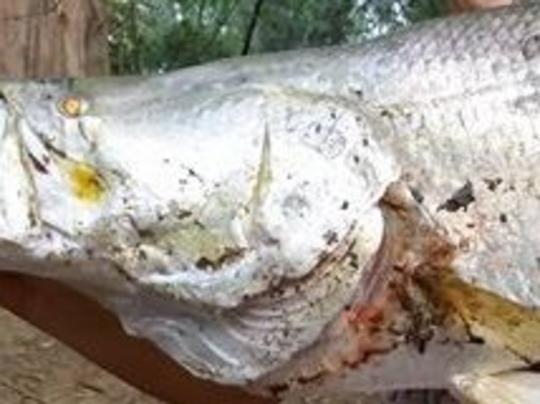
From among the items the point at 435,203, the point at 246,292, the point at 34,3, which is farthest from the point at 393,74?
the point at 34,3

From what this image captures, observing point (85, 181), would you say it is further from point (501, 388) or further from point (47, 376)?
point (47, 376)

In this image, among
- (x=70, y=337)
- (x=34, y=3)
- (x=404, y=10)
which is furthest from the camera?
(x=404, y=10)

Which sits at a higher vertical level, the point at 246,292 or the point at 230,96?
the point at 230,96

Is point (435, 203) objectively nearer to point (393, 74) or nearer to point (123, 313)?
point (393, 74)

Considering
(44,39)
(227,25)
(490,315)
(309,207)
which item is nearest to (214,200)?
(309,207)

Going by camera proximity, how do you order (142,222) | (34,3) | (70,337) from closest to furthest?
(142,222), (70,337), (34,3)

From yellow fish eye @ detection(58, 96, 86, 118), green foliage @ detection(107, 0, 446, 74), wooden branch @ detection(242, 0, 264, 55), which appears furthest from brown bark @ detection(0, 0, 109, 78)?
green foliage @ detection(107, 0, 446, 74)
